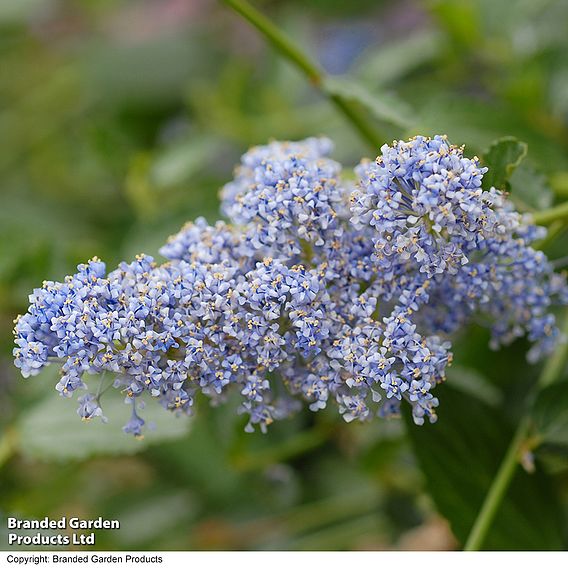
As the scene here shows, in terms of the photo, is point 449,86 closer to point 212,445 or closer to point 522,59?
point 522,59

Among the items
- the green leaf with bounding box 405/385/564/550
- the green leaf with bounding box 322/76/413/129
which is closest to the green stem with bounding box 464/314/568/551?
the green leaf with bounding box 405/385/564/550

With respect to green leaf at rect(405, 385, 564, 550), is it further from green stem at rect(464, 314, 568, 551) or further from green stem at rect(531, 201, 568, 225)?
green stem at rect(531, 201, 568, 225)

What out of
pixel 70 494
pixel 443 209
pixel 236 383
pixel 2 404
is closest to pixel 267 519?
pixel 70 494

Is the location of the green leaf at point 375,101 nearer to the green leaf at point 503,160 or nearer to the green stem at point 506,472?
the green leaf at point 503,160

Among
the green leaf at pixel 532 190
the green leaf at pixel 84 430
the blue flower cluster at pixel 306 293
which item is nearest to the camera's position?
the blue flower cluster at pixel 306 293

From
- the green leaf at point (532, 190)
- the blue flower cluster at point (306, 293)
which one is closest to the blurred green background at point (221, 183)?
the green leaf at point (532, 190)

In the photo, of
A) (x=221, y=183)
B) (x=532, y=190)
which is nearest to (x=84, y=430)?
(x=221, y=183)

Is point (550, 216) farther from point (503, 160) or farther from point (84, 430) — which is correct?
point (84, 430)
